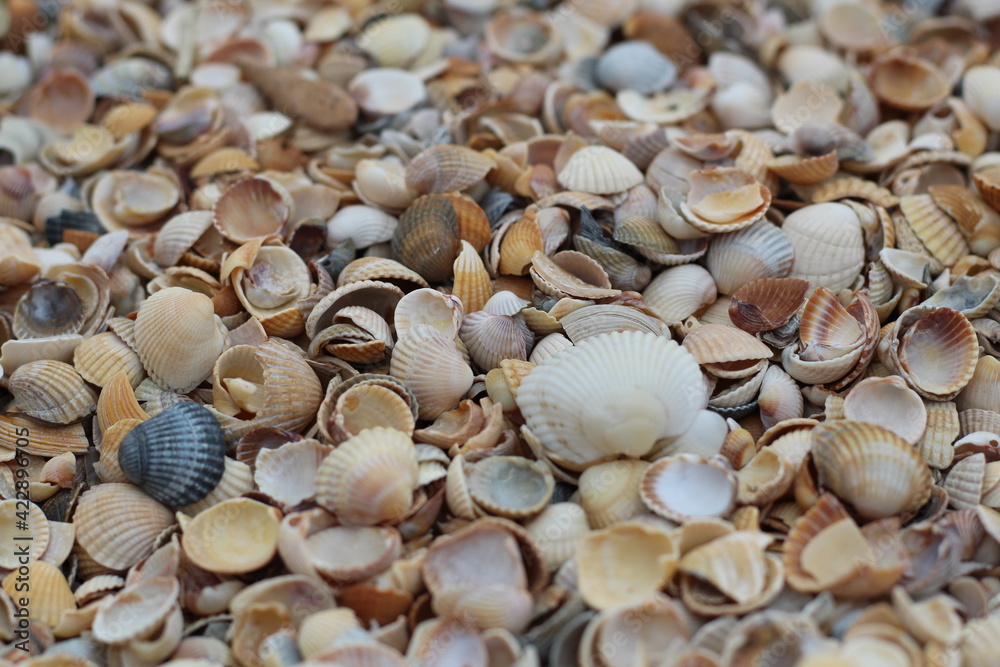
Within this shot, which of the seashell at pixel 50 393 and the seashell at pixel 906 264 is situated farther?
the seashell at pixel 906 264

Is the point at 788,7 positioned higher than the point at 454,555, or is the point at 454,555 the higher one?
the point at 788,7

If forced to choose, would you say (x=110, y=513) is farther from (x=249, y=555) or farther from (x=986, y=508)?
(x=986, y=508)

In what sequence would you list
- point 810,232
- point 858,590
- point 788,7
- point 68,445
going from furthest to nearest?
point 788,7, point 810,232, point 68,445, point 858,590

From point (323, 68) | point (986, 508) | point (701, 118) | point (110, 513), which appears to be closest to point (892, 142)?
point (701, 118)

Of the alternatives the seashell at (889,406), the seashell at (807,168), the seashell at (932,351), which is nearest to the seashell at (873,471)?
the seashell at (889,406)

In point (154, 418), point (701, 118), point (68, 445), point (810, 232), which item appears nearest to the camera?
point (154, 418)

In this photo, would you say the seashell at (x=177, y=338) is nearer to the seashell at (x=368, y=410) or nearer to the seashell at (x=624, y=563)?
the seashell at (x=368, y=410)
